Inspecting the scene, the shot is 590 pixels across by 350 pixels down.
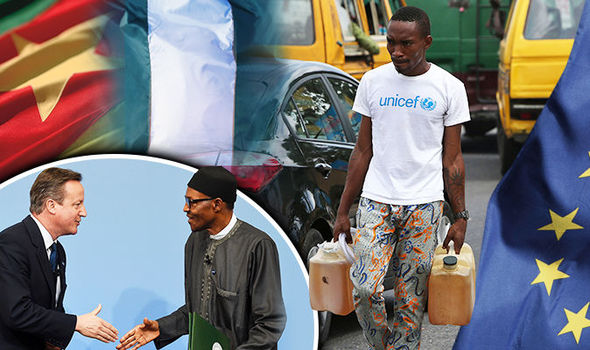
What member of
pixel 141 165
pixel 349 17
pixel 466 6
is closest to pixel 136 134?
pixel 141 165

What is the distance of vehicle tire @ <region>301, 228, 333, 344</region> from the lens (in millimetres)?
5168

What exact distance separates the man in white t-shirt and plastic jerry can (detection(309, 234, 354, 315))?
0.16 m

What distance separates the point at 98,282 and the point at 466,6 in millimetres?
10250

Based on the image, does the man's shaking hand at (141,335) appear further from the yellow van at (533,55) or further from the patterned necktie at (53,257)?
the yellow van at (533,55)

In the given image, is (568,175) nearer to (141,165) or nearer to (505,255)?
(505,255)

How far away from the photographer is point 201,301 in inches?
150

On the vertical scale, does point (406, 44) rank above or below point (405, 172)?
above

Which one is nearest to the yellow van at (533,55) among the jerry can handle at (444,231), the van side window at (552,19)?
the van side window at (552,19)

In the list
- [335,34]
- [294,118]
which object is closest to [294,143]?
[294,118]

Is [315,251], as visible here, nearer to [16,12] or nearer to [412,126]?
[412,126]

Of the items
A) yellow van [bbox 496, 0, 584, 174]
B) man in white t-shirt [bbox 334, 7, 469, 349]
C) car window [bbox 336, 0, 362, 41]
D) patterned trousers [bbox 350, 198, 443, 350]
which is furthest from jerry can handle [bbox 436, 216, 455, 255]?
yellow van [bbox 496, 0, 584, 174]

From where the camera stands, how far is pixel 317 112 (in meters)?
5.71

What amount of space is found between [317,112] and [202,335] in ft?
8.22

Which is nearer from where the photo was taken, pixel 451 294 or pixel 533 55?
pixel 451 294
